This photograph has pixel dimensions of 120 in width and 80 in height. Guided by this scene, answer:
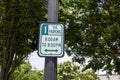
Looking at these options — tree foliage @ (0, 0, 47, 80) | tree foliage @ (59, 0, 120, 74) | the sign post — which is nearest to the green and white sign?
the sign post

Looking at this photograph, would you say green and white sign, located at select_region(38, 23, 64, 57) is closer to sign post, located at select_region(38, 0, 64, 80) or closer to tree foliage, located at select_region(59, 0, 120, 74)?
sign post, located at select_region(38, 0, 64, 80)

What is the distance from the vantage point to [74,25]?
647 inches

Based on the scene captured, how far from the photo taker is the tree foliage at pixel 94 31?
1445 centimetres

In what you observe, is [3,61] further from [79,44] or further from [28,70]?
[28,70]

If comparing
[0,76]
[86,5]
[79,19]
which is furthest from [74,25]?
[0,76]

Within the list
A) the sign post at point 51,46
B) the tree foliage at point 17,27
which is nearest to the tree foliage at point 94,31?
the tree foliage at point 17,27

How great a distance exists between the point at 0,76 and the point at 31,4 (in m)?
4.06

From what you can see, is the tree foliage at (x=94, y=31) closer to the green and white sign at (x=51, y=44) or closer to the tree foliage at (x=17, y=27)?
the tree foliage at (x=17, y=27)

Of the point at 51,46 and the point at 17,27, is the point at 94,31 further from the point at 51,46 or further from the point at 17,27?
the point at 51,46

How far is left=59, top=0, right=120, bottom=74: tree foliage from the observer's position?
47.4 ft

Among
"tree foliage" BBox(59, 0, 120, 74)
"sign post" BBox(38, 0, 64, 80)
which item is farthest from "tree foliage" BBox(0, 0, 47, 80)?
"sign post" BBox(38, 0, 64, 80)

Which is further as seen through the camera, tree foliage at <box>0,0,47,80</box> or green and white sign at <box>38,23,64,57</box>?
tree foliage at <box>0,0,47,80</box>

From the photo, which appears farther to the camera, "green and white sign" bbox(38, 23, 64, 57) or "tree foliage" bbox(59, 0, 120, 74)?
"tree foliage" bbox(59, 0, 120, 74)

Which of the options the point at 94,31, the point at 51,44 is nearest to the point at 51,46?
the point at 51,44
